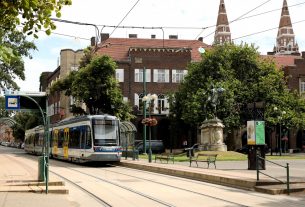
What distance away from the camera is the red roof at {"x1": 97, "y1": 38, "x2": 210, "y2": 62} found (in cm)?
6994

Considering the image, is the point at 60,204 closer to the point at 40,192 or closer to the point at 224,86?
the point at 40,192

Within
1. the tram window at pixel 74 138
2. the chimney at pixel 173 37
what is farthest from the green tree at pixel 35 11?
the chimney at pixel 173 37

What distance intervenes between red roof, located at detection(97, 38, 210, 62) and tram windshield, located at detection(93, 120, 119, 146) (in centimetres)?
3878

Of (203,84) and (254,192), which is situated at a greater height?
(203,84)

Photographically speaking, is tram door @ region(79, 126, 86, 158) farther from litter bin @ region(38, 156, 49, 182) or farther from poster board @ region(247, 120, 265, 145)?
litter bin @ region(38, 156, 49, 182)

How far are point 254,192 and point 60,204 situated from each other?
6.64 metres

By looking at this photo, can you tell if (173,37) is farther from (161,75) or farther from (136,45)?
(161,75)

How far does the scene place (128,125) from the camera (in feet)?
120

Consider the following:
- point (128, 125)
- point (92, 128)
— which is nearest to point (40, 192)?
point (92, 128)

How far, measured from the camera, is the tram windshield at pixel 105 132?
29.6m

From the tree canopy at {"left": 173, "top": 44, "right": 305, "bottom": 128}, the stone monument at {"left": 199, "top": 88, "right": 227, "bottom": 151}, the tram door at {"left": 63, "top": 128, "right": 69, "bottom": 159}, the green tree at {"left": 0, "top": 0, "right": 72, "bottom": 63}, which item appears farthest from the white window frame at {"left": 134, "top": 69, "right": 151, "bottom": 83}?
the green tree at {"left": 0, "top": 0, "right": 72, "bottom": 63}

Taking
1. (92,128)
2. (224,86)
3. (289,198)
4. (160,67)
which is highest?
(160,67)

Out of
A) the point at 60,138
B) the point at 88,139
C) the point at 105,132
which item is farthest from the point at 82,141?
the point at 60,138

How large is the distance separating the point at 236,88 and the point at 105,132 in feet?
88.9
